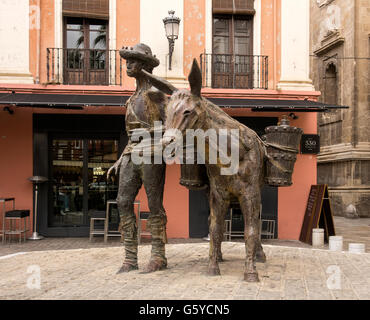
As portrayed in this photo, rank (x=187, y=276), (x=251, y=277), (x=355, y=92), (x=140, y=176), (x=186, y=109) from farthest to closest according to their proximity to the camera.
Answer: (x=355, y=92)
(x=140, y=176)
(x=187, y=276)
(x=251, y=277)
(x=186, y=109)

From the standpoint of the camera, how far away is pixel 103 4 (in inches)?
421

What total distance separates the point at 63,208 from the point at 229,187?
7796mm

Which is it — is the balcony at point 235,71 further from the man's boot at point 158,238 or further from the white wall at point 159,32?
the man's boot at point 158,238

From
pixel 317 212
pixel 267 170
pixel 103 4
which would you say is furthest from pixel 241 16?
pixel 267 170

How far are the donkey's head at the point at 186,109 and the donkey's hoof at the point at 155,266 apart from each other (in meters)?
1.50

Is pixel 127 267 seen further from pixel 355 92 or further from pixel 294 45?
pixel 355 92

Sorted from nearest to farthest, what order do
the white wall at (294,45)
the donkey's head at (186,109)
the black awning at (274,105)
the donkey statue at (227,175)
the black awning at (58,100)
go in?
1. the donkey's head at (186,109)
2. the donkey statue at (227,175)
3. the black awning at (58,100)
4. the black awning at (274,105)
5. the white wall at (294,45)

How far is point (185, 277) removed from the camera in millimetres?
3752

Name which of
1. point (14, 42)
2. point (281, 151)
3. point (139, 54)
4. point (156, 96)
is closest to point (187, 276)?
point (281, 151)

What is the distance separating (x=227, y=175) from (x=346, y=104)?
16.4 meters

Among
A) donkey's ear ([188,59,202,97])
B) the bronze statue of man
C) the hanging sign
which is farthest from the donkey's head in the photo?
the hanging sign

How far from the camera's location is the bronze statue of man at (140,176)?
13.4 ft

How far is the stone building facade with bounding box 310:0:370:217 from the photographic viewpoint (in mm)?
17266

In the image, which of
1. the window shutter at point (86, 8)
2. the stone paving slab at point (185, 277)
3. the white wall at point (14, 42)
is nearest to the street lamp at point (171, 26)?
the window shutter at point (86, 8)
